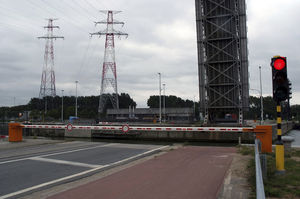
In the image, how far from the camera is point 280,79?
7805 mm

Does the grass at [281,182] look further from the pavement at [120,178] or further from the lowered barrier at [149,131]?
the lowered barrier at [149,131]

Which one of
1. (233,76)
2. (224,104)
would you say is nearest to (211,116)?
(224,104)

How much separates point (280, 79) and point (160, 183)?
452 centimetres

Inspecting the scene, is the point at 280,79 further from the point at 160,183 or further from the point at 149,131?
the point at 149,131

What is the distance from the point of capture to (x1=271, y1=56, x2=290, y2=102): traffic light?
25.5ft

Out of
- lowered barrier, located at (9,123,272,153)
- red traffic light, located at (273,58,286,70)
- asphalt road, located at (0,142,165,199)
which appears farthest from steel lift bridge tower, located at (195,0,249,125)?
red traffic light, located at (273,58,286,70)

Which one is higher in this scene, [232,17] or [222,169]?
[232,17]

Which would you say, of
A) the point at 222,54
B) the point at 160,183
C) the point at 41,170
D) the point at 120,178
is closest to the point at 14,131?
the point at 41,170

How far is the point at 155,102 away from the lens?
16188cm

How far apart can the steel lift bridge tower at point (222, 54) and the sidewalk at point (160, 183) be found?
1750cm

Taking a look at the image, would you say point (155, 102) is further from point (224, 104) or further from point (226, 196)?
point (226, 196)

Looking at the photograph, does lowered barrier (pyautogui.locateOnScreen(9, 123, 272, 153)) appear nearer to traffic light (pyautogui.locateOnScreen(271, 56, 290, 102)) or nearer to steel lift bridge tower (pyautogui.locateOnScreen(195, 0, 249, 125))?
steel lift bridge tower (pyautogui.locateOnScreen(195, 0, 249, 125))

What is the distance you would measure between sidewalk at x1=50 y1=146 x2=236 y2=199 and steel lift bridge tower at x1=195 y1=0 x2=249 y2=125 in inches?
689

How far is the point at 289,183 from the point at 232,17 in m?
22.6
